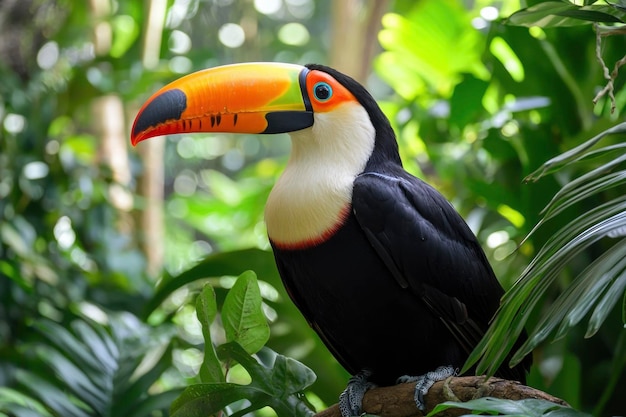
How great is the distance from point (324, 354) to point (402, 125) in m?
0.77

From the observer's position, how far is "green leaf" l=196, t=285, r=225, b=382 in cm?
123

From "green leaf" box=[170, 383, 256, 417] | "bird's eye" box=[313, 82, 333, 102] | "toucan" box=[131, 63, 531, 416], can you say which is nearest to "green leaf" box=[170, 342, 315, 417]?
"green leaf" box=[170, 383, 256, 417]

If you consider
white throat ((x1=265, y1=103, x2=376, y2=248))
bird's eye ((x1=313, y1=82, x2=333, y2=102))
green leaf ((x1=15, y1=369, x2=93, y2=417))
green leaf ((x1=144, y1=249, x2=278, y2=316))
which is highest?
bird's eye ((x1=313, y1=82, x2=333, y2=102))

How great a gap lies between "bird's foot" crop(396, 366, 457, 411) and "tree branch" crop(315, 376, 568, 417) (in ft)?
0.04

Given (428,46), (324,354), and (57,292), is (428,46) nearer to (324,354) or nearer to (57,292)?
(324,354)

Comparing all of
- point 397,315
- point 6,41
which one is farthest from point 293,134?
point 6,41

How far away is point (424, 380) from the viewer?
4.24ft

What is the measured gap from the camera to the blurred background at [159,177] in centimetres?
183

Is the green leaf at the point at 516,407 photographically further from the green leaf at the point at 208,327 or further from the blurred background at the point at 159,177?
the green leaf at the point at 208,327

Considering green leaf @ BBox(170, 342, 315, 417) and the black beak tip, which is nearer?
green leaf @ BBox(170, 342, 315, 417)

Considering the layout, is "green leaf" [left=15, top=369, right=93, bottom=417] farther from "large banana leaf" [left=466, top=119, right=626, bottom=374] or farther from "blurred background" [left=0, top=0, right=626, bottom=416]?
"large banana leaf" [left=466, top=119, right=626, bottom=374]

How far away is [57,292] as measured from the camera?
101 inches

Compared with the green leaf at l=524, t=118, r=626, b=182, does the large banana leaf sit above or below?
below

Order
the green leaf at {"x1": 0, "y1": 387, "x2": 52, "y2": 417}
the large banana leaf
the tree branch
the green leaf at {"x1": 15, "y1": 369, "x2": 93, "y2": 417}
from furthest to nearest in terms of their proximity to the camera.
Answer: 1. the green leaf at {"x1": 15, "y1": 369, "x2": 93, "y2": 417}
2. the green leaf at {"x1": 0, "y1": 387, "x2": 52, "y2": 417}
3. the tree branch
4. the large banana leaf
